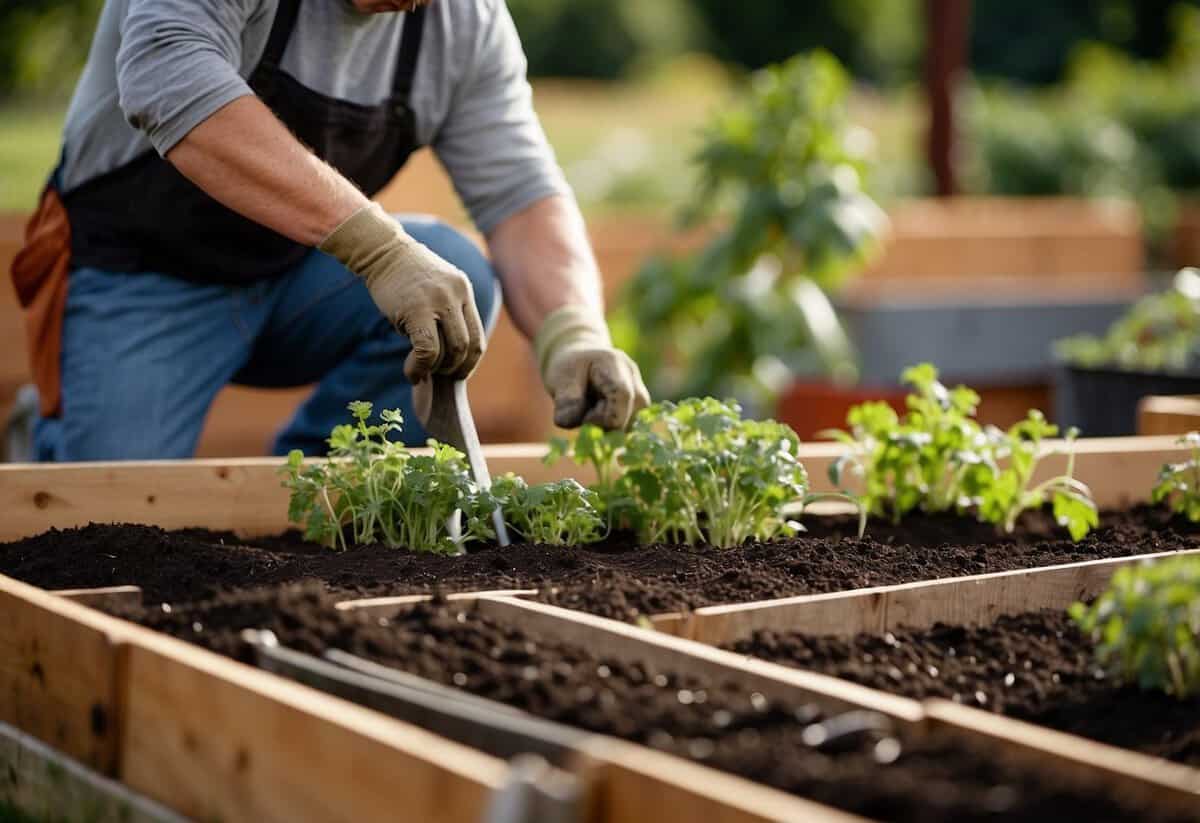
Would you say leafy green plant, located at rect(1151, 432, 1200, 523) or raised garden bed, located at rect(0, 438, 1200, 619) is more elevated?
leafy green plant, located at rect(1151, 432, 1200, 523)

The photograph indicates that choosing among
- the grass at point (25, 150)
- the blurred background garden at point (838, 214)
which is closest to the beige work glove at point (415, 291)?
the blurred background garden at point (838, 214)

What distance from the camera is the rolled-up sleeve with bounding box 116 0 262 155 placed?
110 inches

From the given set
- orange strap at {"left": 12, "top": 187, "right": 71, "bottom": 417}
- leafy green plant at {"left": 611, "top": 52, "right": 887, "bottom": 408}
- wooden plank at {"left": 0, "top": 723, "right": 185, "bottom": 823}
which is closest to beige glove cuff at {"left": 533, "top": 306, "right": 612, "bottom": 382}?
orange strap at {"left": 12, "top": 187, "right": 71, "bottom": 417}

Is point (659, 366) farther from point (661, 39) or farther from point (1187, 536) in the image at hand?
point (661, 39)

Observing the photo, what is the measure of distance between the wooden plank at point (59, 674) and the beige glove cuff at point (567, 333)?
1324 mm

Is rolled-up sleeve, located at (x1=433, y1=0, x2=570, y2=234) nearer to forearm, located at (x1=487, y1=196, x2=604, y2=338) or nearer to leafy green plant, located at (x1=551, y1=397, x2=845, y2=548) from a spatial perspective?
forearm, located at (x1=487, y1=196, x2=604, y2=338)

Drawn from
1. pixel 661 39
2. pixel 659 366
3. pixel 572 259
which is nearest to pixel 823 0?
pixel 661 39

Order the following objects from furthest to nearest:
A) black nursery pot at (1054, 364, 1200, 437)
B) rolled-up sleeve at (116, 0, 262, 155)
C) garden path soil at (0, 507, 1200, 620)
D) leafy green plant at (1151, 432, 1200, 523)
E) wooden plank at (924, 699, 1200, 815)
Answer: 1. black nursery pot at (1054, 364, 1200, 437)
2. leafy green plant at (1151, 432, 1200, 523)
3. rolled-up sleeve at (116, 0, 262, 155)
4. garden path soil at (0, 507, 1200, 620)
5. wooden plank at (924, 699, 1200, 815)

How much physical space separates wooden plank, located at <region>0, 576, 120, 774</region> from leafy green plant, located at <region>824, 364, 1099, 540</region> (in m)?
1.51

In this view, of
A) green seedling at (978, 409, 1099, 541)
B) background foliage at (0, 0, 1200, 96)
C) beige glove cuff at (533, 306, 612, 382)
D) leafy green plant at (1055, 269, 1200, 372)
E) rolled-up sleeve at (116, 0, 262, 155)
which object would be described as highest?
background foliage at (0, 0, 1200, 96)

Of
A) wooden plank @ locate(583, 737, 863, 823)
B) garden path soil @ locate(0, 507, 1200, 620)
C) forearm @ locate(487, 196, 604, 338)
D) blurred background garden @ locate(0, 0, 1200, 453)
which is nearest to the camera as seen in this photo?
wooden plank @ locate(583, 737, 863, 823)

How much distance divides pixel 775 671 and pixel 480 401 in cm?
508

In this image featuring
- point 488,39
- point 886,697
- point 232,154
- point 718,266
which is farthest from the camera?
point 718,266

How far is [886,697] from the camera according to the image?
1729 millimetres
